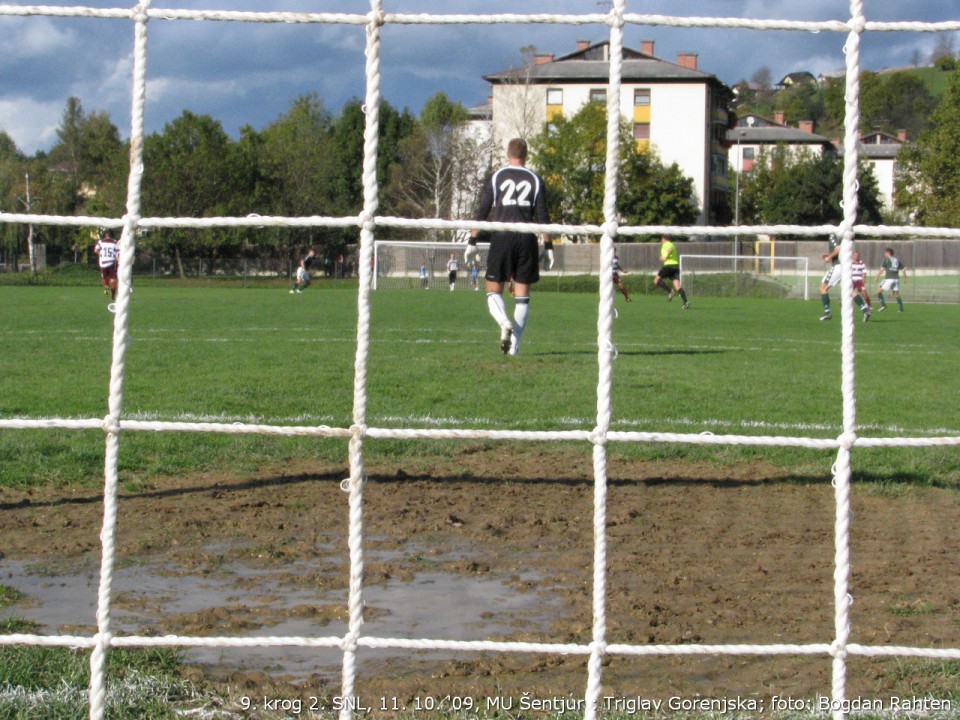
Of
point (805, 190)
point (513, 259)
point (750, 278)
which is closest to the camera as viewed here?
point (513, 259)

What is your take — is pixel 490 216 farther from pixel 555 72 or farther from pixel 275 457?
pixel 275 457

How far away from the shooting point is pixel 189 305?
21641 millimetres

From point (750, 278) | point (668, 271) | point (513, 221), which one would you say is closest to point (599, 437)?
point (513, 221)

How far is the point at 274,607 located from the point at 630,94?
645cm

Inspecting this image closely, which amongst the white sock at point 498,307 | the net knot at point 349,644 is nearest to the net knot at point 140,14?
the net knot at point 349,644

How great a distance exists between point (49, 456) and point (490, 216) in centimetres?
369

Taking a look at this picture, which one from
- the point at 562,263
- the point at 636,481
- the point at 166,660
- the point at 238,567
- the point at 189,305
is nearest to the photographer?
the point at 166,660

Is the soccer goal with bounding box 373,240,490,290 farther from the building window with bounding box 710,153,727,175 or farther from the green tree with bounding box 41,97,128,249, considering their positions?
the green tree with bounding box 41,97,128,249

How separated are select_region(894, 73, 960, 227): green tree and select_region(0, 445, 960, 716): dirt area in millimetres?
2689

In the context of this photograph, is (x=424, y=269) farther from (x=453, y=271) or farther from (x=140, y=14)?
(x=140, y=14)

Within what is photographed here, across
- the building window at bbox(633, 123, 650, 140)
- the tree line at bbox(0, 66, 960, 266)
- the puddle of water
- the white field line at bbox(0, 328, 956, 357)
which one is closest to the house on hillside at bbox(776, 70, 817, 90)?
the tree line at bbox(0, 66, 960, 266)

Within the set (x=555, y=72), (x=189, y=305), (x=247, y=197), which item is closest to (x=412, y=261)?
(x=189, y=305)

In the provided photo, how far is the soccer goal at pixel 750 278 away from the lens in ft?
112

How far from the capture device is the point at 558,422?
23.3 ft
